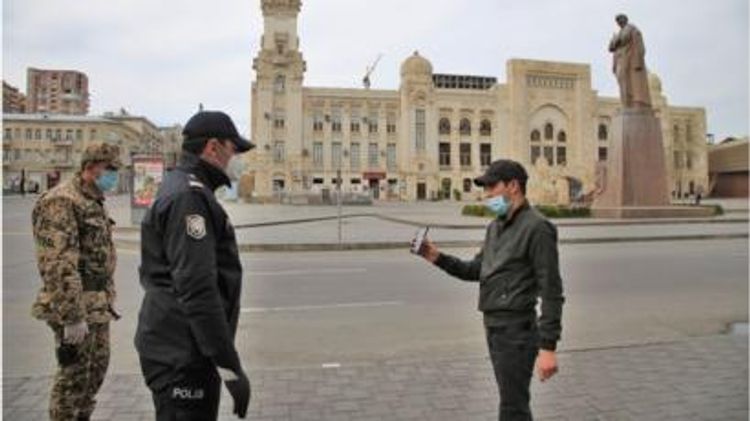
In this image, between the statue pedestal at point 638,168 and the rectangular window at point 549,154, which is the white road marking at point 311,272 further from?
the rectangular window at point 549,154

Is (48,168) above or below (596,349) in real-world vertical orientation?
above

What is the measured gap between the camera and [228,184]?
3256mm

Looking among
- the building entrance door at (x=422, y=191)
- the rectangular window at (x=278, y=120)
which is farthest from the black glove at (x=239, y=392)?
the building entrance door at (x=422, y=191)

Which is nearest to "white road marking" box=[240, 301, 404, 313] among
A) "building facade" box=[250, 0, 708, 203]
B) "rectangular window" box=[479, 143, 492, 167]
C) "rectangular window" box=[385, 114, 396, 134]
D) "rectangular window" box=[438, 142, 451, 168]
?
"building facade" box=[250, 0, 708, 203]

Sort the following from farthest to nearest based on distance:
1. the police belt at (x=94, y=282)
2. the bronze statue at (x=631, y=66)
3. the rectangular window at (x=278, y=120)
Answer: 1. the rectangular window at (x=278, y=120)
2. the bronze statue at (x=631, y=66)
3. the police belt at (x=94, y=282)

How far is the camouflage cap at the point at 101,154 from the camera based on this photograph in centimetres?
429

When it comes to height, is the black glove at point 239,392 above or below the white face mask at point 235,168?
below

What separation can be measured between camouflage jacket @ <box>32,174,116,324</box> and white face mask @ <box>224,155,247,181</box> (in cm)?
131

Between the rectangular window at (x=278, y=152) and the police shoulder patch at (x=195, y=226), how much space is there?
89074mm

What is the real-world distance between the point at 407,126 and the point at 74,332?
91793mm

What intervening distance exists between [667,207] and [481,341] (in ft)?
83.5

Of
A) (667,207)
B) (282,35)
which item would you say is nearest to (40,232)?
(667,207)

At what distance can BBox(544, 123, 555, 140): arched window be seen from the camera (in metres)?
102

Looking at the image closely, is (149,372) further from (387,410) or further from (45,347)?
(45,347)
